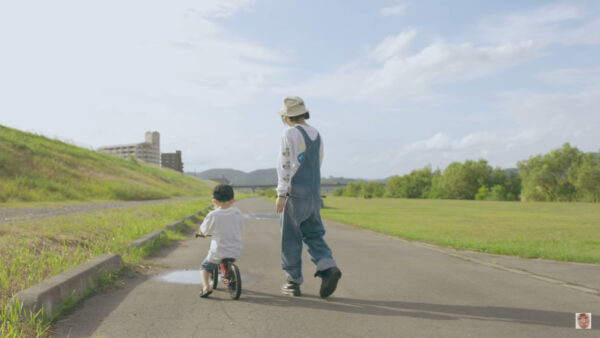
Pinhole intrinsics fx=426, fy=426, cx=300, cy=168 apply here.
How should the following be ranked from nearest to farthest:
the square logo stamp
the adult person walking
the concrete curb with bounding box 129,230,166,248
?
1. the square logo stamp
2. the adult person walking
3. the concrete curb with bounding box 129,230,166,248

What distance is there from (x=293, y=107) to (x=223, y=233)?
1605 mm

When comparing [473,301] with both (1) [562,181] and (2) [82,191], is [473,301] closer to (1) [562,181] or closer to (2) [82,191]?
(2) [82,191]

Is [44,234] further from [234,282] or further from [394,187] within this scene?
[394,187]

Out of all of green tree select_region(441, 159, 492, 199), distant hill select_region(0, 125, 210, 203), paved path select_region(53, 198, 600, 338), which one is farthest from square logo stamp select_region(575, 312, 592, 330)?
green tree select_region(441, 159, 492, 199)

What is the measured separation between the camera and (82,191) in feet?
82.6

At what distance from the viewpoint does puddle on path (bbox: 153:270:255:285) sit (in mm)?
5254

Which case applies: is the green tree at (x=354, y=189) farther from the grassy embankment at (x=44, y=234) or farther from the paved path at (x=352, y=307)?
the paved path at (x=352, y=307)

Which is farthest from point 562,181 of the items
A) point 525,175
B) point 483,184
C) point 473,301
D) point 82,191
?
point 473,301

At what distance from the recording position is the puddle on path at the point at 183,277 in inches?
207

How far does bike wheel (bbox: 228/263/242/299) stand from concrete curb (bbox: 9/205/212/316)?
147cm

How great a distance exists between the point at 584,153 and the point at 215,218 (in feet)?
320

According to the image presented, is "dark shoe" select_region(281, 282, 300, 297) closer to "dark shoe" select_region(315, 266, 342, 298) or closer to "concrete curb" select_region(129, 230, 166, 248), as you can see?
"dark shoe" select_region(315, 266, 342, 298)

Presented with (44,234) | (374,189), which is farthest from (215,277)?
(374,189)

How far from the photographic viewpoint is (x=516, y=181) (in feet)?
387
